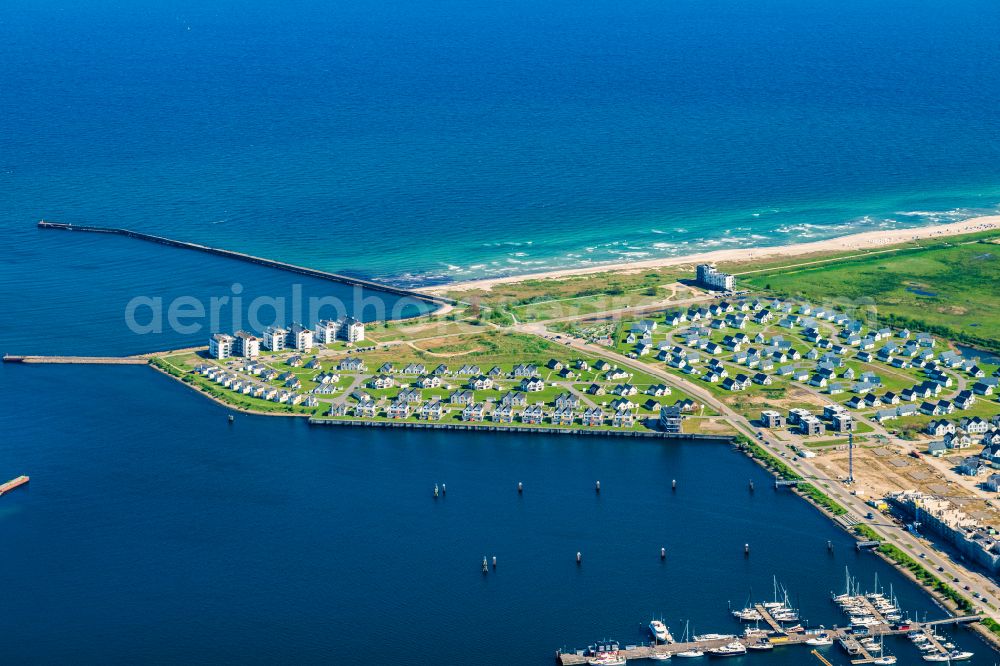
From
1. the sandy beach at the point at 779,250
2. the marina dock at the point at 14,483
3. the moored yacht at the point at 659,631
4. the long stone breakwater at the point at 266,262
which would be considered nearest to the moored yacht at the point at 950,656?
the moored yacht at the point at 659,631

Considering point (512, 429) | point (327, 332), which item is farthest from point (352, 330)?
point (512, 429)

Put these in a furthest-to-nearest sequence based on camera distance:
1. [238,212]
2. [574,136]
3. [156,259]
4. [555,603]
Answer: [574,136] < [238,212] < [156,259] < [555,603]

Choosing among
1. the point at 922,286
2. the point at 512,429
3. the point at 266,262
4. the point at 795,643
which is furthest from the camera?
the point at 266,262

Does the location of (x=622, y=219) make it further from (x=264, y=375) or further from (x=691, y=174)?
(x=264, y=375)

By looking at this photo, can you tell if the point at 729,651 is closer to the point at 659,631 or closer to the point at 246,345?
the point at 659,631

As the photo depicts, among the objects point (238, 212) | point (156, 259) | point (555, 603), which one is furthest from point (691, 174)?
point (555, 603)

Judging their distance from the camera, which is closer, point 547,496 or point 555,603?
point 555,603
